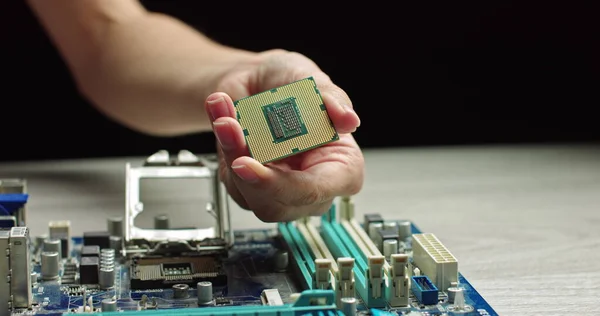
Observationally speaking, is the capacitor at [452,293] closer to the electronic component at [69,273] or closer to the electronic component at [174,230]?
the electronic component at [174,230]

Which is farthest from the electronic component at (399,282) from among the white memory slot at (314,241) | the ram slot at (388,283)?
the white memory slot at (314,241)

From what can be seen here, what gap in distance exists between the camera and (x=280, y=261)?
3314 millimetres

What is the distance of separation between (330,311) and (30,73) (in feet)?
13.5

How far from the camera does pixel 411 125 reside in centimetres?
634

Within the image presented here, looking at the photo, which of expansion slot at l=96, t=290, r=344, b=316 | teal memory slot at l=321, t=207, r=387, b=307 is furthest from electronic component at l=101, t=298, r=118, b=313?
teal memory slot at l=321, t=207, r=387, b=307

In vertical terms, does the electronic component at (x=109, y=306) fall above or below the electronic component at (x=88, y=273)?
below

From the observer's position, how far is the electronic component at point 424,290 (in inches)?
115

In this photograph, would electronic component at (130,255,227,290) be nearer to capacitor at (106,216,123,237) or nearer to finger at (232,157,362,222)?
finger at (232,157,362,222)

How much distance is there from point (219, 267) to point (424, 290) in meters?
0.74

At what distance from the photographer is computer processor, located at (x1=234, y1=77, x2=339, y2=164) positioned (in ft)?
9.77

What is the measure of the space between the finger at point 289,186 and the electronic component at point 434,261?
0.31 meters

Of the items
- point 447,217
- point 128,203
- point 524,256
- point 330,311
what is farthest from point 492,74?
point 330,311

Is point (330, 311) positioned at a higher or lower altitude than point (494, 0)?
lower

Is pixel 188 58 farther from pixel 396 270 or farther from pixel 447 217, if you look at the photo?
pixel 396 270
